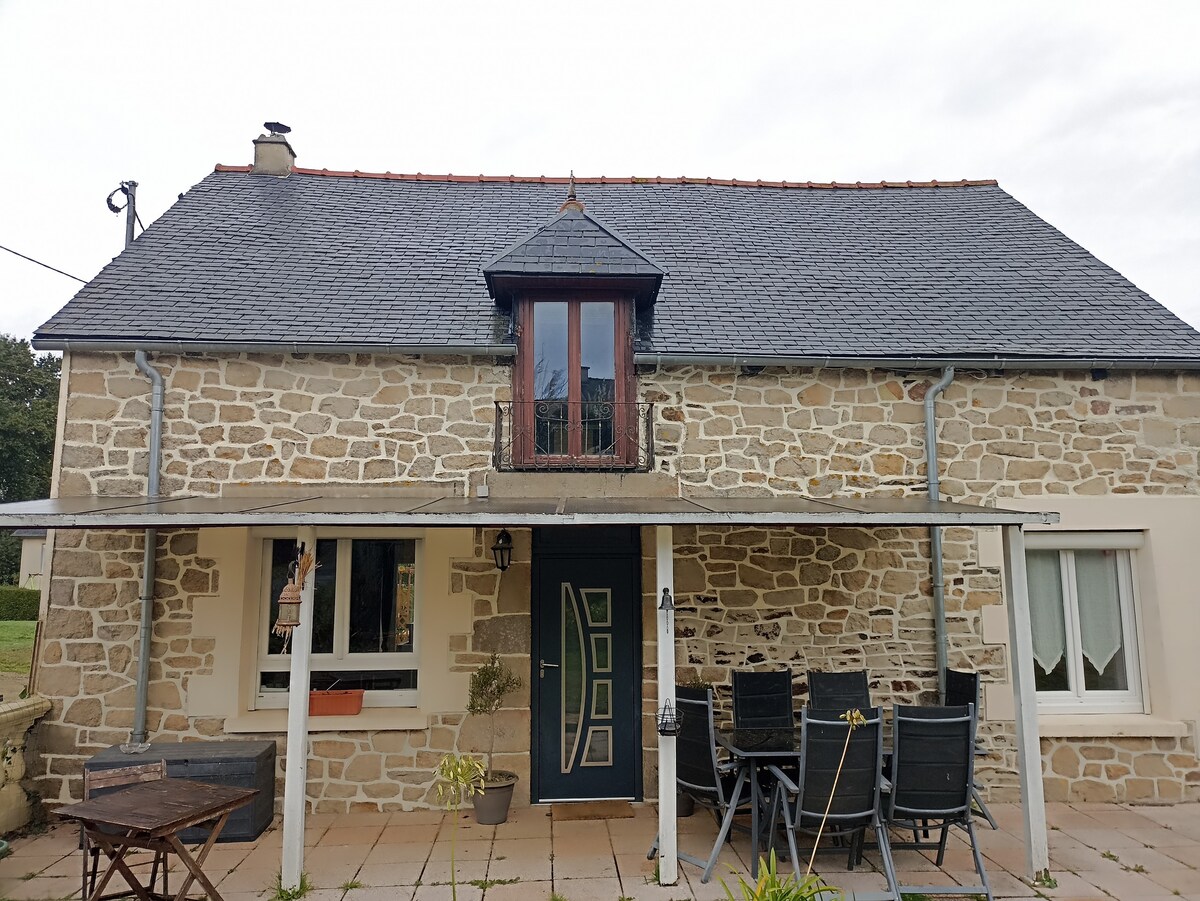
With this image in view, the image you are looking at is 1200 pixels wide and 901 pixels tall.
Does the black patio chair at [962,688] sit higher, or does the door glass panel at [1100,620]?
the door glass panel at [1100,620]

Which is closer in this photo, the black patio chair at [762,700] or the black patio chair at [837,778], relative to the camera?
the black patio chair at [837,778]

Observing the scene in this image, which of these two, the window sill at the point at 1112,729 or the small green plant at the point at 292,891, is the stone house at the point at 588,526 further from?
the small green plant at the point at 292,891

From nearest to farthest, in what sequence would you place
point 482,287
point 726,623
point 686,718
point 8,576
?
point 686,718 → point 726,623 → point 482,287 → point 8,576

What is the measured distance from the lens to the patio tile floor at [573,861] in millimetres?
4445

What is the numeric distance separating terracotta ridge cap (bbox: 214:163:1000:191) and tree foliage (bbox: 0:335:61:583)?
65.1 ft

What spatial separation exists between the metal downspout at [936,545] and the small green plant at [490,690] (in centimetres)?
374

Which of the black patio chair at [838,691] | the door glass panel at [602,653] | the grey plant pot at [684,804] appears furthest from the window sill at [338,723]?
the black patio chair at [838,691]

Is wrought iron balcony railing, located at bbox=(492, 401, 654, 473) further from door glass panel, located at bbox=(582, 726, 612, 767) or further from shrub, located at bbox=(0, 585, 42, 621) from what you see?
shrub, located at bbox=(0, 585, 42, 621)

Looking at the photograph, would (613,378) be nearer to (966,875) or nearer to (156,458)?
(156,458)

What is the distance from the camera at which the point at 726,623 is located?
626cm

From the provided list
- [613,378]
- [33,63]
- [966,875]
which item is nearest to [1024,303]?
[613,378]

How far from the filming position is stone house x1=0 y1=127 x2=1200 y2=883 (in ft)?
19.5

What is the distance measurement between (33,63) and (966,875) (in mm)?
11164

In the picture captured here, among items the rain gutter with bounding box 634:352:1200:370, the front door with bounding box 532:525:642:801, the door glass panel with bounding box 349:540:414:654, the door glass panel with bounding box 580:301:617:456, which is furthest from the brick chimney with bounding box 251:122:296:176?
the front door with bounding box 532:525:642:801
